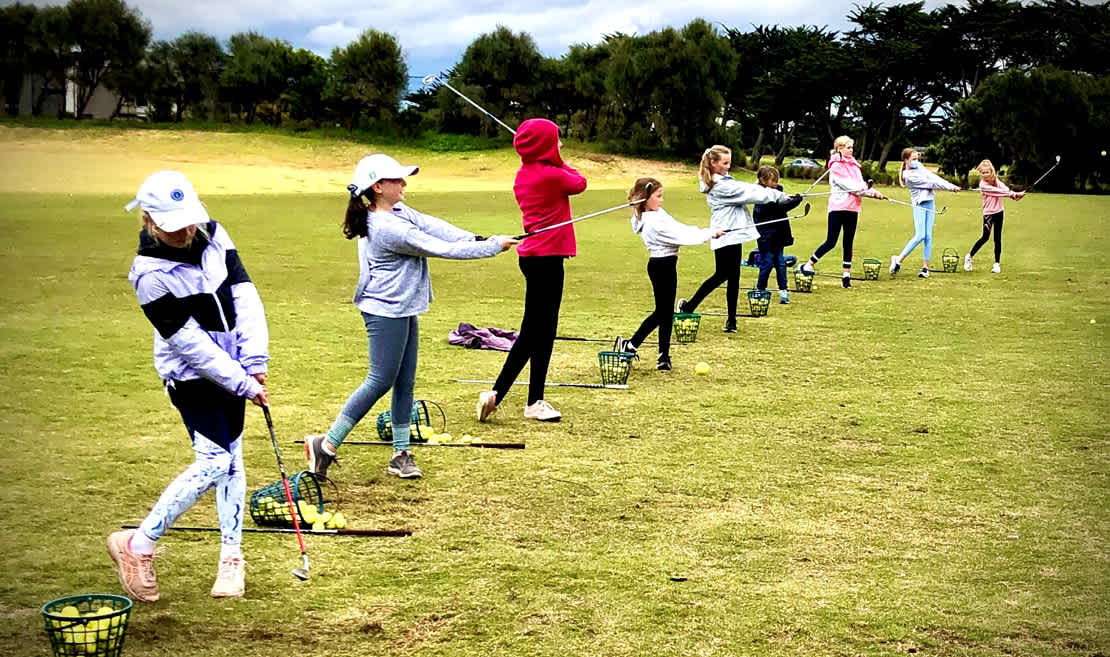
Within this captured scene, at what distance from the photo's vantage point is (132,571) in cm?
560

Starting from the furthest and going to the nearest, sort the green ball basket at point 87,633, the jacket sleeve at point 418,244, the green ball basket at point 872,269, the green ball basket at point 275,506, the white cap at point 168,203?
the green ball basket at point 872,269 < the jacket sleeve at point 418,244 < the green ball basket at point 275,506 < the white cap at point 168,203 < the green ball basket at point 87,633

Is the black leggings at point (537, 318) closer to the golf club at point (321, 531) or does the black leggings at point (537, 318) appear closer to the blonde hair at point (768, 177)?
the golf club at point (321, 531)

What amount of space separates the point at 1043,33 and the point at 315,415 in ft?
233

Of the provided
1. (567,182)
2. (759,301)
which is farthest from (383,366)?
(759,301)

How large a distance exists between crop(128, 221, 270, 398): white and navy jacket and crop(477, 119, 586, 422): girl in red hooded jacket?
11.5 ft

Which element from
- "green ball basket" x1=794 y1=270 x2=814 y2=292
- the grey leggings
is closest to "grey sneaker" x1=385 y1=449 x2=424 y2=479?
the grey leggings

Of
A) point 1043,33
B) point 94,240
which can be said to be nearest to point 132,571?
point 94,240

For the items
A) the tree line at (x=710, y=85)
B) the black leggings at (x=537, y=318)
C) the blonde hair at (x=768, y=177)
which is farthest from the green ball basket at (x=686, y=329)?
the tree line at (x=710, y=85)

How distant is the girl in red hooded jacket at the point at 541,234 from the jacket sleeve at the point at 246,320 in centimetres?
345

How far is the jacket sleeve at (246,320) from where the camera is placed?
5691 mm

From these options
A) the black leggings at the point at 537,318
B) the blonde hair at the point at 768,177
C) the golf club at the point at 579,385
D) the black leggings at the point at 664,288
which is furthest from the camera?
the blonde hair at the point at 768,177

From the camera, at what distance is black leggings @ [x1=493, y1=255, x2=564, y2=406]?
9.17 meters

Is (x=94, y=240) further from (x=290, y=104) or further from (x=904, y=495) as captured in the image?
(x=290, y=104)

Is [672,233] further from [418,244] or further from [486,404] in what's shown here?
[418,244]
